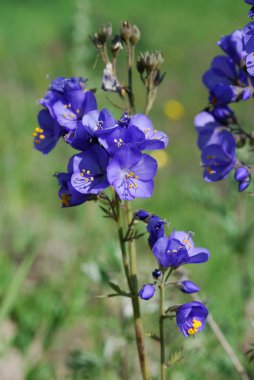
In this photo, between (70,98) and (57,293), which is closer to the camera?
(70,98)

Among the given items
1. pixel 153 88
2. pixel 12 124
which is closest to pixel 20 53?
pixel 12 124

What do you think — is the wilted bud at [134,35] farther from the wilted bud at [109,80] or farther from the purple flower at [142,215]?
the purple flower at [142,215]

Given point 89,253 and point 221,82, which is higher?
point 221,82

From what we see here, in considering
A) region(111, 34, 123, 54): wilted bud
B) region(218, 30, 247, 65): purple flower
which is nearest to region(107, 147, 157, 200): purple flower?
region(111, 34, 123, 54): wilted bud

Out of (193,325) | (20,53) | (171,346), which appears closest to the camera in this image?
(193,325)

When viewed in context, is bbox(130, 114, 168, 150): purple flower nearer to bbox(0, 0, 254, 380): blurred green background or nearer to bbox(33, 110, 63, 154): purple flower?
bbox(33, 110, 63, 154): purple flower

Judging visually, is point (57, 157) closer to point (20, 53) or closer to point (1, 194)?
point (1, 194)

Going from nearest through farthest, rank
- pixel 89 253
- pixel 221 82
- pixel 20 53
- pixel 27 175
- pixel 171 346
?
pixel 221 82
pixel 171 346
pixel 89 253
pixel 27 175
pixel 20 53
